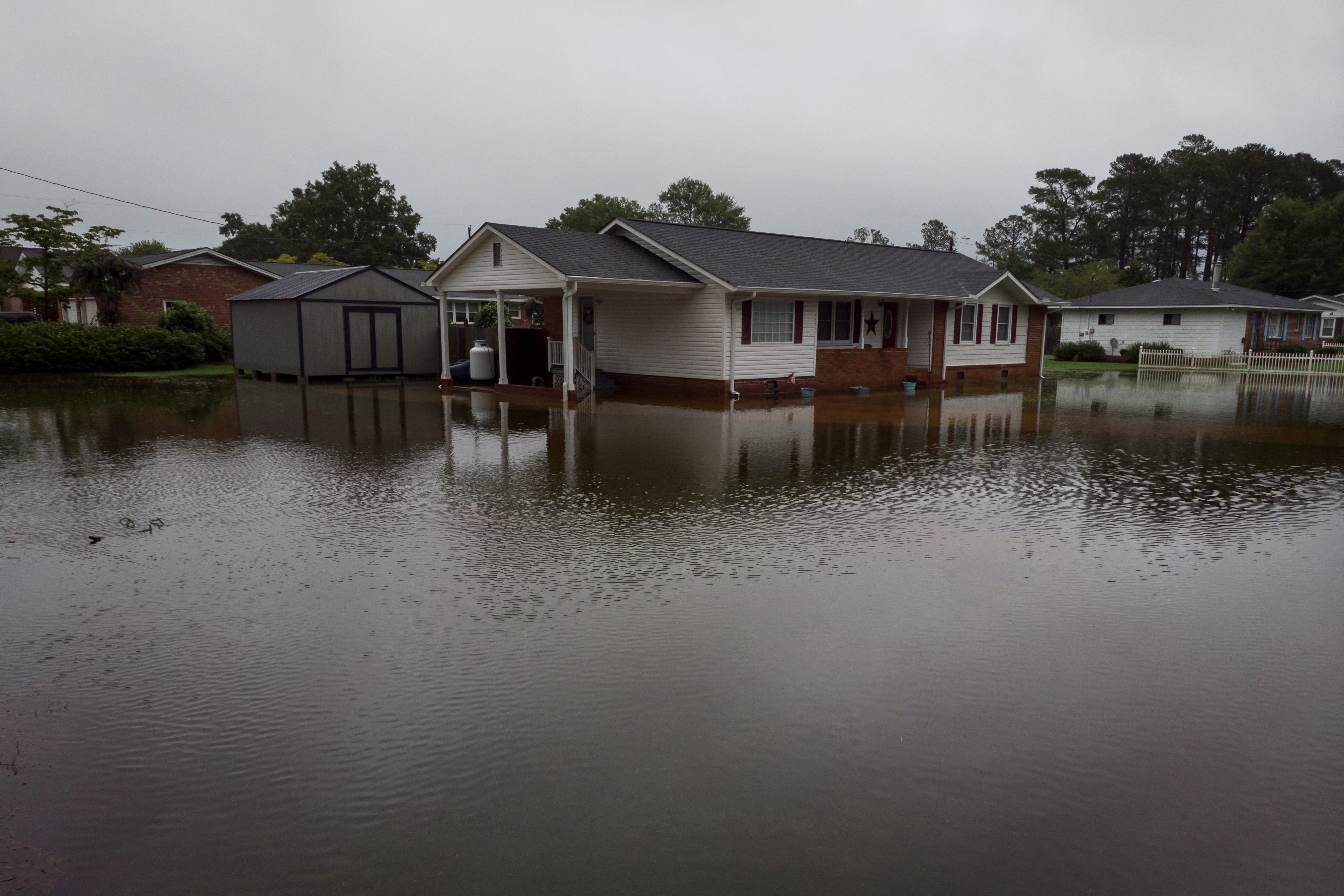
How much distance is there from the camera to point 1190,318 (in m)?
44.1

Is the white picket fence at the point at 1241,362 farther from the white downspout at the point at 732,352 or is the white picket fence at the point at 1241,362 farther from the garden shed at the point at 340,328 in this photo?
the garden shed at the point at 340,328

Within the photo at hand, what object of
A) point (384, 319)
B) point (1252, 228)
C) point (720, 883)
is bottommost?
point (720, 883)

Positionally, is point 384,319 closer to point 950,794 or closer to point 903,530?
point 903,530

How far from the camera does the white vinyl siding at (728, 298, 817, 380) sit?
2250 cm

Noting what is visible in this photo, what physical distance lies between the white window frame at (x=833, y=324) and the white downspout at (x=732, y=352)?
3148 mm

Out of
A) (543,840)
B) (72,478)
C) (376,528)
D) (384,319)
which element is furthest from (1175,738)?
(384,319)

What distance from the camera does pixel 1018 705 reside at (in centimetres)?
477

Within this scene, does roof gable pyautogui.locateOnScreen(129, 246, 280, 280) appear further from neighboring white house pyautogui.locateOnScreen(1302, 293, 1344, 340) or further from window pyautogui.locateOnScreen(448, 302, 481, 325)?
neighboring white house pyautogui.locateOnScreen(1302, 293, 1344, 340)

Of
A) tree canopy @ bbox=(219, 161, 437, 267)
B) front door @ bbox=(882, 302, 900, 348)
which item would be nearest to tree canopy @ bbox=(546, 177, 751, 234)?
tree canopy @ bbox=(219, 161, 437, 267)

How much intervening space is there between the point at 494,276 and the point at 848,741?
20348 millimetres

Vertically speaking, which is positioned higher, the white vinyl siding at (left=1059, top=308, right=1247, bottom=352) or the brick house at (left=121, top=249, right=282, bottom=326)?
the brick house at (left=121, top=249, right=282, bottom=326)

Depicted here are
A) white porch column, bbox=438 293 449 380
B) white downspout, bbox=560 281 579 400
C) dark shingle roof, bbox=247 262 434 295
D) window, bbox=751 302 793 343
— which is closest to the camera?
white downspout, bbox=560 281 579 400

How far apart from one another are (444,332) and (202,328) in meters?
12.8

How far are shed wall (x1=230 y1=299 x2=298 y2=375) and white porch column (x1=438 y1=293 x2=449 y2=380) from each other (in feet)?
13.7
